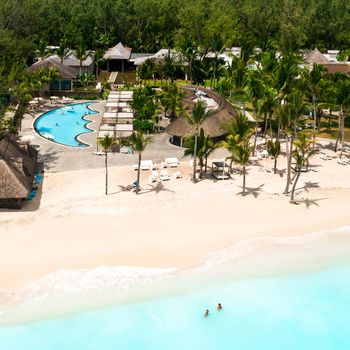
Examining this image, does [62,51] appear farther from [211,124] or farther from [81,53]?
[211,124]

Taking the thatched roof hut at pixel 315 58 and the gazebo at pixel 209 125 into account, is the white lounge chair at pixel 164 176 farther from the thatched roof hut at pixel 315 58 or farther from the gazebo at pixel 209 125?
the thatched roof hut at pixel 315 58

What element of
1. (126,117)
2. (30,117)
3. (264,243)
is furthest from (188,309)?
(30,117)

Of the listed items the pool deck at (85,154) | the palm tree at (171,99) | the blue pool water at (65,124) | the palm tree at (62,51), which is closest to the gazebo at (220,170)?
the pool deck at (85,154)

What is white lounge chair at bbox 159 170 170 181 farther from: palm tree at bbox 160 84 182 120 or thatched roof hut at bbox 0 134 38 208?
palm tree at bbox 160 84 182 120

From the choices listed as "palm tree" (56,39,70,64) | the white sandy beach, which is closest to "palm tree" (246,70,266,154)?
the white sandy beach

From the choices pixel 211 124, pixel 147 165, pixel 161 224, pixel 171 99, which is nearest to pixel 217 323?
pixel 161 224
